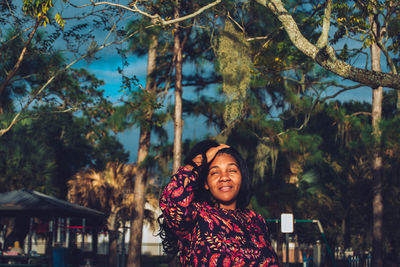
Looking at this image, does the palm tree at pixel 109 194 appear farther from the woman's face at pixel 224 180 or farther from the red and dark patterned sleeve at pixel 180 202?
the red and dark patterned sleeve at pixel 180 202

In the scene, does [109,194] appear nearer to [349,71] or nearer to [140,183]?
[140,183]

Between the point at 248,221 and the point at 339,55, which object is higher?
the point at 339,55

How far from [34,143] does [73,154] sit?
14591 millimetres

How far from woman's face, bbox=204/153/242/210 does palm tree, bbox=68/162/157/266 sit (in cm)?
2553

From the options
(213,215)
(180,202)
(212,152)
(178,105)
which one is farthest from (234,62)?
(180,202)

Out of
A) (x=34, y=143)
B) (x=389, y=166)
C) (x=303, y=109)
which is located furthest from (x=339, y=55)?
(x=34, y=143)

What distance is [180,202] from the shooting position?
242cm

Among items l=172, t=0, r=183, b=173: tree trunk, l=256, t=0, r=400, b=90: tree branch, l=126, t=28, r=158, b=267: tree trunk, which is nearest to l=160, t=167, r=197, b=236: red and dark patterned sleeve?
l=256, t=0, r=400, b=90: tree branch

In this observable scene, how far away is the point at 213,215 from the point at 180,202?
0.20 meters

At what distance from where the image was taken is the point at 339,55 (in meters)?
11.1

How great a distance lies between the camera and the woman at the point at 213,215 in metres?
2.43

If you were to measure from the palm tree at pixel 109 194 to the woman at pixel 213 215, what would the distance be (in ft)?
83.7

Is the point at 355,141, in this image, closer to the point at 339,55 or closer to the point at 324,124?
the point at 324,124

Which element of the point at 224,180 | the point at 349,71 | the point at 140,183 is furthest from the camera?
the point at 140,183
